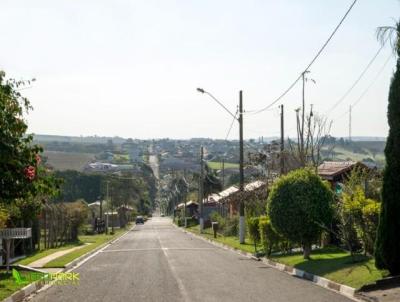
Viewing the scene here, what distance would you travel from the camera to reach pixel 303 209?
22.5 metres

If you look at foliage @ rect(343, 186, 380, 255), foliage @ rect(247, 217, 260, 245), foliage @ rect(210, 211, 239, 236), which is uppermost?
foliage @ rect(343, 186, 380, 255)

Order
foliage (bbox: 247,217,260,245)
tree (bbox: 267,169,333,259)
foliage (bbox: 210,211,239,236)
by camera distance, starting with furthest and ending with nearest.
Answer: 1. foliage (bbox: 210,211,239,236)
2. foliage (bbox: 247,217,260,245)
3. tree (bbox: 267,169,333,259)

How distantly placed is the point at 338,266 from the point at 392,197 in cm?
404

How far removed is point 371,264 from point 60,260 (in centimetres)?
1365

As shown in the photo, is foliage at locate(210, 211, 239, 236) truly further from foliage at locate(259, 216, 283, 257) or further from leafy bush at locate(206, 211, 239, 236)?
foliage at locate(259, 216, 283, 257)

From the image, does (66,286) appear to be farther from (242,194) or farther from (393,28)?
(242,194)

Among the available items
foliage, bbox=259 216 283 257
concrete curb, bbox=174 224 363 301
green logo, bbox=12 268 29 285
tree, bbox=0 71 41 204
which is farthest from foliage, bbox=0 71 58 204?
foliage, bbox=259 216 283 257

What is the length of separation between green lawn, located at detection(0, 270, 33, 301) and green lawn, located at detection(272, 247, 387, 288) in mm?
7944

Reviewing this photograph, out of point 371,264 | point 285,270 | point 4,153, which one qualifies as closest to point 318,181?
point 285,270

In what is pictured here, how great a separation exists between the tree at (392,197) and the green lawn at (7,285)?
879 cm

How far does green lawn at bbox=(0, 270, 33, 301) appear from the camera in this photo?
15.2 m

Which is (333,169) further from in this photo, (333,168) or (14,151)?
(14,151)

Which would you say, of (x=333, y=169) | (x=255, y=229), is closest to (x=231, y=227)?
(x=333, y=169)

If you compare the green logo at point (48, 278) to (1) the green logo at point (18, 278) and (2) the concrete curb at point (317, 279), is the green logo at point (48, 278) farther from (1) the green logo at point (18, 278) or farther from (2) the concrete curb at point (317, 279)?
(2) the concrete curb at point (317, 279)
